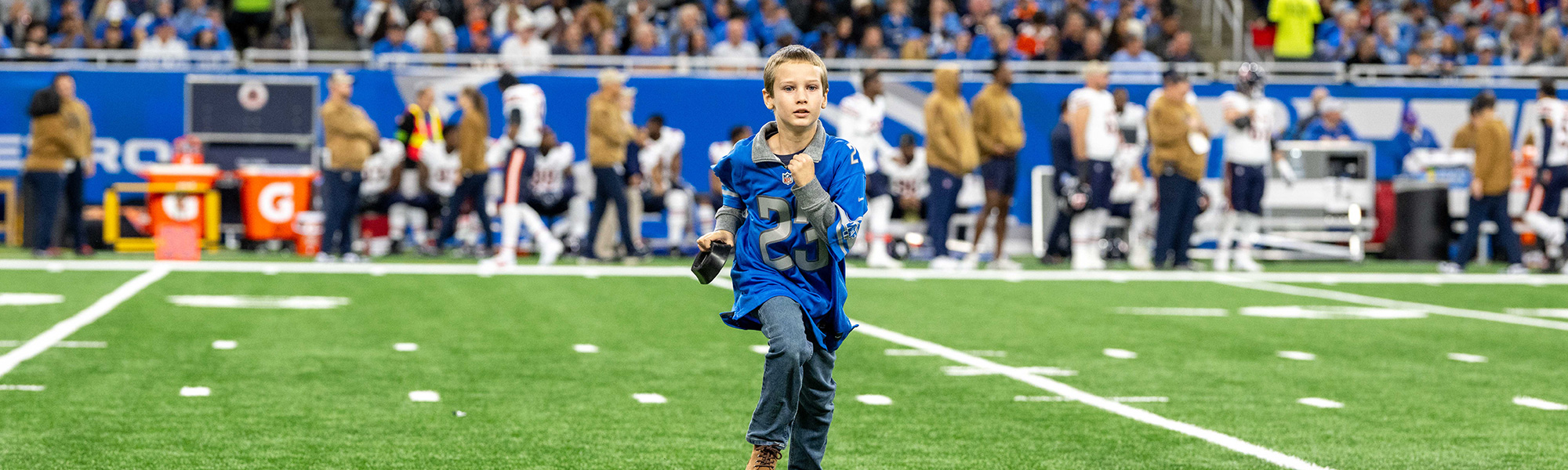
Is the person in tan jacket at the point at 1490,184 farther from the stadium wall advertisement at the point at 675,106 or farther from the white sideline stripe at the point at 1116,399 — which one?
the white sideline stripe at the point at 1116,399

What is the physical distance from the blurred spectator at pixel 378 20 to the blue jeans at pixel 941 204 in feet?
26.4

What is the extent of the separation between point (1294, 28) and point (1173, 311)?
37.9ft

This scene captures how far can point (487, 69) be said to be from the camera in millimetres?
18219

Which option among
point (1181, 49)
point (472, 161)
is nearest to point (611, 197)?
point (472, 161)

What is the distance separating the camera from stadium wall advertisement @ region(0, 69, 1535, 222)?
17969 millimetres

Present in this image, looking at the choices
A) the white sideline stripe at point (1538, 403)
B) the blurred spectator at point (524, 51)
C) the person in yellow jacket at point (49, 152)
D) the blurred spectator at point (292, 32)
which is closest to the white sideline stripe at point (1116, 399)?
the white sideline stripe at point (1538, 403)

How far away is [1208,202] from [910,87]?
3558mm

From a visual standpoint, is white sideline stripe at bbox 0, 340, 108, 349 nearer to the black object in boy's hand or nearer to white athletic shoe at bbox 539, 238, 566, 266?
the black object in boy's hand

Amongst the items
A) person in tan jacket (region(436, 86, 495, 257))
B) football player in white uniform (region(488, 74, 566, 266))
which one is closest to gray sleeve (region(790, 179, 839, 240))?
football player in white uniform (region(488, 74, 566, 266))

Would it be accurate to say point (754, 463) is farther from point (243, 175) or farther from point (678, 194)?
point (243, 175)

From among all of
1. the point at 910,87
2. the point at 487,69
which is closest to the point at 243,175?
the point at 487,69

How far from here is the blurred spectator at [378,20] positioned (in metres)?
20.3

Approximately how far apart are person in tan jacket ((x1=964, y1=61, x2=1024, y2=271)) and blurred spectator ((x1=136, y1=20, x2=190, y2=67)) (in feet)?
29.1

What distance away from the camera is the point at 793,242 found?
3826mm
